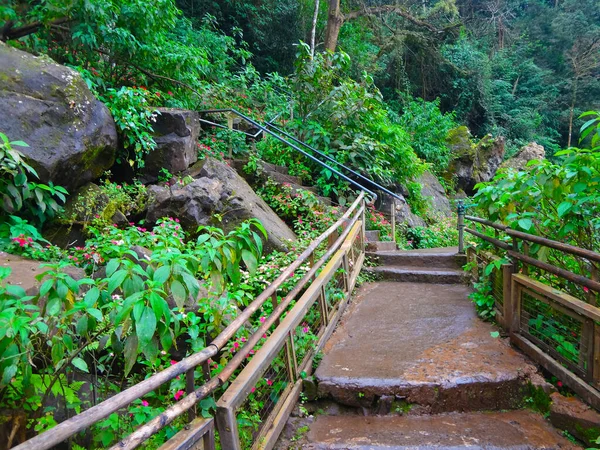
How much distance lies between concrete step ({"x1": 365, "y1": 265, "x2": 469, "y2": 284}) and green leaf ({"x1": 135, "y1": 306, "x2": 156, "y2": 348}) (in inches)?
186

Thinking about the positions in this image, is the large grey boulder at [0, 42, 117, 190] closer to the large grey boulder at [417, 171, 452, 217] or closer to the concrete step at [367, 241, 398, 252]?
the concrete step at [367, 241, 398, 252]

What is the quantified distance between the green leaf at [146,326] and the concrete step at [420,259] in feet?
16.8

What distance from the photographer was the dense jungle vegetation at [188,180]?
2008 millimetres

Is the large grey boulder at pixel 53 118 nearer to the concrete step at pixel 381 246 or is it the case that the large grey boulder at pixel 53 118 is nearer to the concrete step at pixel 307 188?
the concrete step at pixel 307 188

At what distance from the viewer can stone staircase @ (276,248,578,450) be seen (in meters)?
2.49

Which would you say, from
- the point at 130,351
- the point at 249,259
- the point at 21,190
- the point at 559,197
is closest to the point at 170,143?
the point at 21,190

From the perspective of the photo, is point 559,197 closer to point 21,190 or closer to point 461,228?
point 461,228

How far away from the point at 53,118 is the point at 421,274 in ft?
17.3

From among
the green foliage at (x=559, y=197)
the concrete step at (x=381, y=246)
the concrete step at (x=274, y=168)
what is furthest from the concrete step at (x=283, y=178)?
the green foliage at (x=559, y=197)

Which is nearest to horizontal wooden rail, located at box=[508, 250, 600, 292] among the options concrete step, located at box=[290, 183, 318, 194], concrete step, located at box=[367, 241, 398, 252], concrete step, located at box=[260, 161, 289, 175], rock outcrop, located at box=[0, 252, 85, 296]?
concrete step, located at box=[367, 241, 398, 252]

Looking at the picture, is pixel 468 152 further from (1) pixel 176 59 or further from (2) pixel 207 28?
(1) pixel 176 59

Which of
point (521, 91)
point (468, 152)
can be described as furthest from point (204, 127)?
point (521, 91)

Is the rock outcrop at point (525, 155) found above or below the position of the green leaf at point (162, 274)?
above

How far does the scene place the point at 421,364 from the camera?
319cm
